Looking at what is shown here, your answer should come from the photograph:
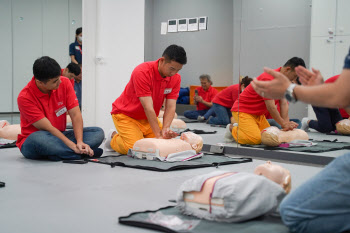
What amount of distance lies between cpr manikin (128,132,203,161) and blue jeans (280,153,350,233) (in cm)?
254

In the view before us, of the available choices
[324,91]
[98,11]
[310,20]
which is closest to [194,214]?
[324,91]

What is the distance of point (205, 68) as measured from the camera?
1250 centimetres

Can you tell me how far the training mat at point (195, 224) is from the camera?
96.0 inches

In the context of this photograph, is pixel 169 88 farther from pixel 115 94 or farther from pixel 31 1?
pixel 31 1

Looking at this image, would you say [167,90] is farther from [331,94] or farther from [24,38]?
[24,38]

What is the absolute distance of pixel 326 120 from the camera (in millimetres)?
7215

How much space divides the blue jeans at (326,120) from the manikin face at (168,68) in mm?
2839

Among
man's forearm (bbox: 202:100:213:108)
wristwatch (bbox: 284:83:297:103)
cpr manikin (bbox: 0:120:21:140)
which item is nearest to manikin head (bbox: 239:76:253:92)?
cpr manikin (bbox: 0:120:21:140)

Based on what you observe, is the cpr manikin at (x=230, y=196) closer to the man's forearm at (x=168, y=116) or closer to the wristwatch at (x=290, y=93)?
the wristwatch at (x=290, y=93)

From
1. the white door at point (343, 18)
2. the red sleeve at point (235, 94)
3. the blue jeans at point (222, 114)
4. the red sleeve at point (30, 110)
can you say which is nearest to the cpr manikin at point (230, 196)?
the red sleeve at point (30, 110)

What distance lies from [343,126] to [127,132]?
3402 mm

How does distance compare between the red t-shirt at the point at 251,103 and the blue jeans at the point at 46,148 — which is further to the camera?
the red t-shirt at the point at 251,103

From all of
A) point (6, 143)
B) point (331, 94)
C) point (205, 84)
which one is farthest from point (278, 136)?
point (205, 84)

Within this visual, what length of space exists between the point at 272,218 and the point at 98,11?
5048 millimetres
